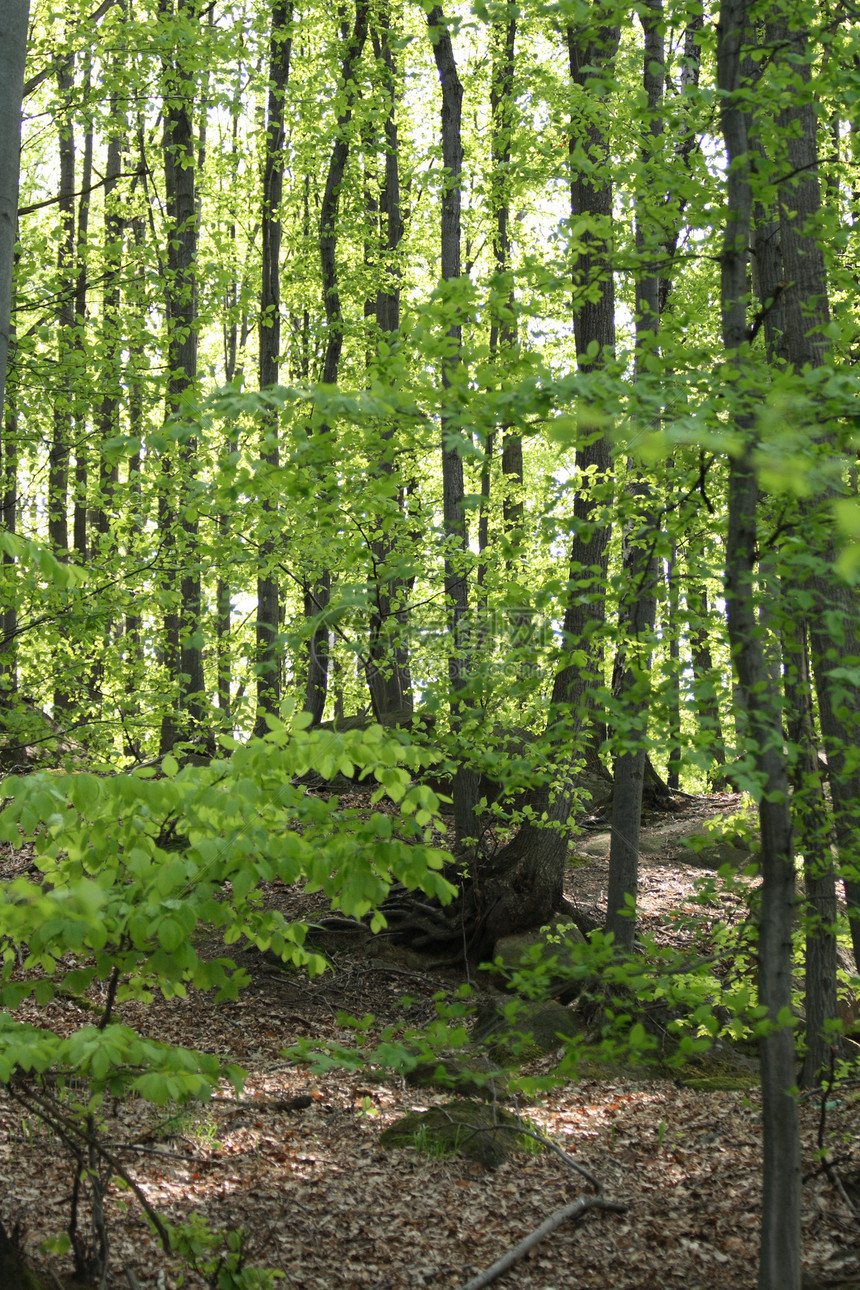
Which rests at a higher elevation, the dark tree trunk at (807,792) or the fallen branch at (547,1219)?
the dark tree trunk at (807,792)

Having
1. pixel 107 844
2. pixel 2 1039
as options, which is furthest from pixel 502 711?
pixel 2 1039

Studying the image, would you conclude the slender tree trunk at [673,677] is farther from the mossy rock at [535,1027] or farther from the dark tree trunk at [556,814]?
the mossy rock at [535,1027]

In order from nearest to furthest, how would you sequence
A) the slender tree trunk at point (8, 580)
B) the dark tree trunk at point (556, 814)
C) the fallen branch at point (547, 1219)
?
the fallen branch at point (547, 1219) → the slender tree trunk at point (8, 580) → the dark tree trunk at point (556, 814)

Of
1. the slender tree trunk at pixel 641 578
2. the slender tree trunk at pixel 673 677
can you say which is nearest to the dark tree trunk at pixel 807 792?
the slender tree trunk at pixel 673 677

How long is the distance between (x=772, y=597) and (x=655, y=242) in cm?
140

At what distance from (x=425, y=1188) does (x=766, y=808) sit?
3072 mm

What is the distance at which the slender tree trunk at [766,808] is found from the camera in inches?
117

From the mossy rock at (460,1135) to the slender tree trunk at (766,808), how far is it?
7.65 ft

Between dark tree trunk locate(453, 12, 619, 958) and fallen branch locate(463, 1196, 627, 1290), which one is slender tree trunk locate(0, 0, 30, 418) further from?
dark tree trunk locate(453, 12, 619, 958)

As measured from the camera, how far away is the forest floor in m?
3.98

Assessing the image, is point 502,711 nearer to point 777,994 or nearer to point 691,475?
point 691,475

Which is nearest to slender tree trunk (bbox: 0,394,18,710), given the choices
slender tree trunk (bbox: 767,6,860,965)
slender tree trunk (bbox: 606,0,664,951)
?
slender tree trunk (bbox: 606,0,664,951)

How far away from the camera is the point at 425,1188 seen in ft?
16.2

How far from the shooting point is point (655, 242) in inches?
138
